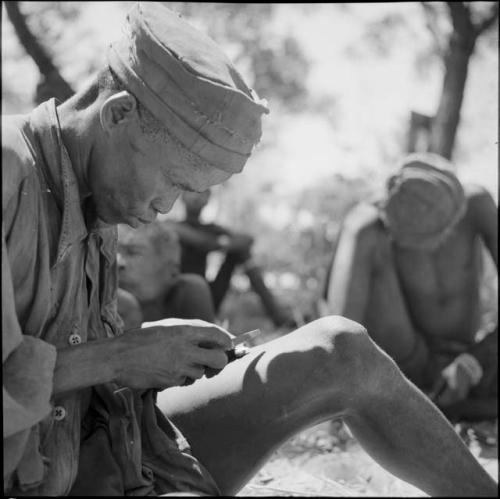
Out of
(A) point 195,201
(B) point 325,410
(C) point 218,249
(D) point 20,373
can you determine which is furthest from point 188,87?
(C) point 218,249

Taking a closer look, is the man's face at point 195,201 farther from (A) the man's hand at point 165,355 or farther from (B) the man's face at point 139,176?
(A) the man's hand at point 165,355

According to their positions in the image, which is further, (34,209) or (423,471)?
(423,471)

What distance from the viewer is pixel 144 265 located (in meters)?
5.27

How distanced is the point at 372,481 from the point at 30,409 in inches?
103

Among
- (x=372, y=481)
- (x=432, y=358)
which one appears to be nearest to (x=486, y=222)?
(x=432, y=358)

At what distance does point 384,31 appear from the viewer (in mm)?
10273

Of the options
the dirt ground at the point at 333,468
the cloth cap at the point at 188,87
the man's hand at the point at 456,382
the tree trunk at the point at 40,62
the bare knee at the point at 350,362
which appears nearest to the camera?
the cloth cap at the point at 188,87

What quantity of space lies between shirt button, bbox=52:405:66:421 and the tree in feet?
23.2

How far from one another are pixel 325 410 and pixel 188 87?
3.16 ft

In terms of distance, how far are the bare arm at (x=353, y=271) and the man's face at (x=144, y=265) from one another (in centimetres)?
119

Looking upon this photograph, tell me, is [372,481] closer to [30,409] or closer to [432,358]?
[432,358]

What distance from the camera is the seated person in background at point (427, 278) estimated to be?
19.4 ft

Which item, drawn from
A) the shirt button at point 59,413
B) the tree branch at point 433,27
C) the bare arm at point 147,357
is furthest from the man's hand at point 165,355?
the tree branch at point 433,27

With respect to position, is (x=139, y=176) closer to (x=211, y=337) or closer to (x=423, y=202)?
(x=211, y=337)
